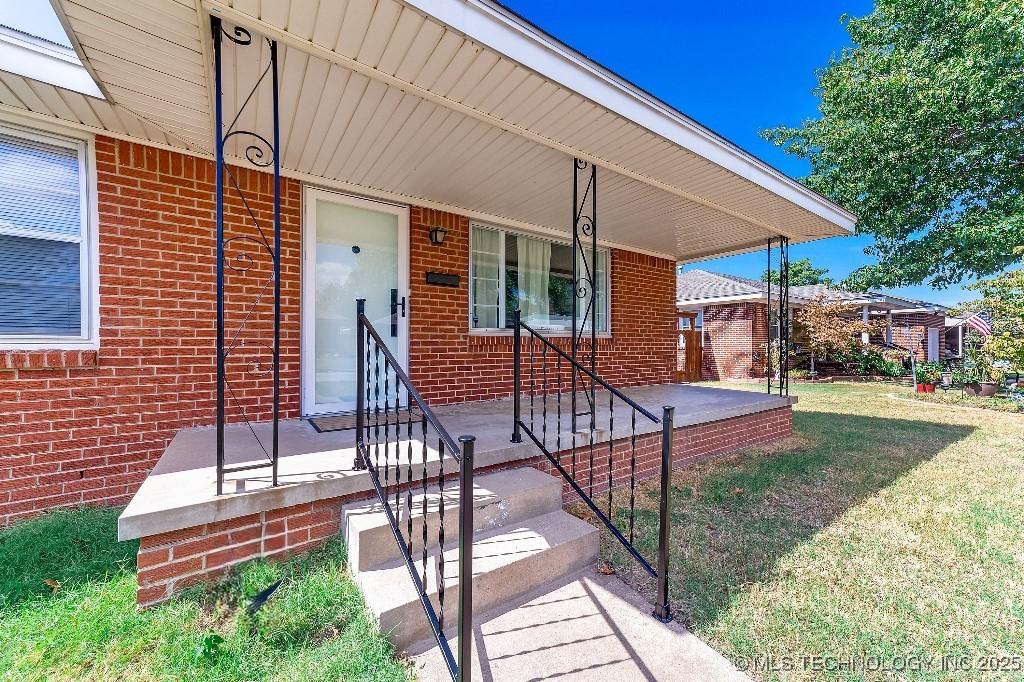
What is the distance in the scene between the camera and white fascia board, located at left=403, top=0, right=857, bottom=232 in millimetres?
2129

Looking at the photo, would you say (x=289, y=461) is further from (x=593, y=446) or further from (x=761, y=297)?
(x=761, y=297)

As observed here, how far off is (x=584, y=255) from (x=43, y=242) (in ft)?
14.3

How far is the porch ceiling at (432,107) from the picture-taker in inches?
80.7

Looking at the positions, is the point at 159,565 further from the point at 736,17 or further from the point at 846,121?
the point at 846,121

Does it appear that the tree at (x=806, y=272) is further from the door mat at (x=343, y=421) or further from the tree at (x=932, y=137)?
the door mat at (x=343, y=421)

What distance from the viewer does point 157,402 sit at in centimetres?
327

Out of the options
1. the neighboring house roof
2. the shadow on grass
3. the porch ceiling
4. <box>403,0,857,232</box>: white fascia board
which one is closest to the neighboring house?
the neighboring house roof

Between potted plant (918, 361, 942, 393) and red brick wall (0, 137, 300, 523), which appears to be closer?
red brick wall (0, 137, 300, 523)

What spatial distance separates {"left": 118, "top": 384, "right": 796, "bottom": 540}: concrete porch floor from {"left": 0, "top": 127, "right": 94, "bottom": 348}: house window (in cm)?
111

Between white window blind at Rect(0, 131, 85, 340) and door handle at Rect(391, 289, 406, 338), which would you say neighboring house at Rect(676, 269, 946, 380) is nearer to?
door handle at Rect(391, 289, 406, 338)

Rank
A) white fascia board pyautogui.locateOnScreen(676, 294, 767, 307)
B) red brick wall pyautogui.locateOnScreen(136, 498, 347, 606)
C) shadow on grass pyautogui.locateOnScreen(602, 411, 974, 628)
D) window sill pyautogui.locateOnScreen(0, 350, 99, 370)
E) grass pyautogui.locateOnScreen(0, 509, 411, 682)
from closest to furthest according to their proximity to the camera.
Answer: grass pyautogui.locateOnScreen(0, 509, 411, 682) → red brick wall pyautogui.locateOnScreen(136, 498, 347, 606) → shadow on grass pyautogui.locateOnScreen(602, 411, 974, 628) → window sill pyautogui.locateOnScreen(0, 350, 99, 370) → white fascia board pyautogui.locateOnScreen(676, 294, 767, 307)

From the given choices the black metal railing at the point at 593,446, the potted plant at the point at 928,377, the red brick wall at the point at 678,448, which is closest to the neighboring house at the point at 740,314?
the potted plant at the point at 928,377

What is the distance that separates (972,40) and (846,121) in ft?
7.66

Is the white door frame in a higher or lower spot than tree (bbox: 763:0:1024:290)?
lower
